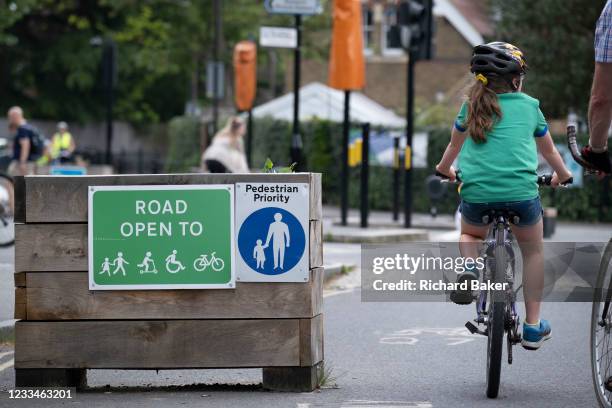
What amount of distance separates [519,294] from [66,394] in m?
2.44

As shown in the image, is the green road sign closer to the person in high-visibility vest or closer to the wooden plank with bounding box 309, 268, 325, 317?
the wooden plank with bounding box 309, 268, 325, 317

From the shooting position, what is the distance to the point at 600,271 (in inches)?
237

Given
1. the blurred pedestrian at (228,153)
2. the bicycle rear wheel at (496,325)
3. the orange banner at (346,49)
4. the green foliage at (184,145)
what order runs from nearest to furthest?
the bicycle rear wheel at (496,325), the blurred pedestrian at (228,153), the orange banner at (346,49), the green foliage at (184,145)

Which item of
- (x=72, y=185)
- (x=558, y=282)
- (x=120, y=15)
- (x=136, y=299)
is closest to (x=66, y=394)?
(x=136, y=299)

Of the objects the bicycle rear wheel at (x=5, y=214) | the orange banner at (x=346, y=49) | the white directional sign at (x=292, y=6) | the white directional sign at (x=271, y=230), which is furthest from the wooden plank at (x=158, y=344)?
the orange banner at (x=346, y=49)

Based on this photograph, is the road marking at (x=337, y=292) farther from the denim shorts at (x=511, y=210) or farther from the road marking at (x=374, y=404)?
the road marking at (x=374, y=404)

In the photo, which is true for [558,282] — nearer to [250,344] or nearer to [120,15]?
[250,344]

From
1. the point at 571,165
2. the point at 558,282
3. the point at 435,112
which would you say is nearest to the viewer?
the point at 558,282

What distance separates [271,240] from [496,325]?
1.22 meters

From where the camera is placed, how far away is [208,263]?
7004mm

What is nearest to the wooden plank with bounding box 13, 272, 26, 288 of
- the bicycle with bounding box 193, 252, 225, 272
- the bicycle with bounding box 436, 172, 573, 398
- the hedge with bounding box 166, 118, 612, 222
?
the bicycle with bounding box 193, 252, 225, 272

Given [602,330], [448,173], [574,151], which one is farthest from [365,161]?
[574,151]

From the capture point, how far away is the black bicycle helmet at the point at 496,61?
7066 mm

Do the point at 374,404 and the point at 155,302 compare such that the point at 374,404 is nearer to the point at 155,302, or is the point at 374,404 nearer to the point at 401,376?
the point at 401,376
